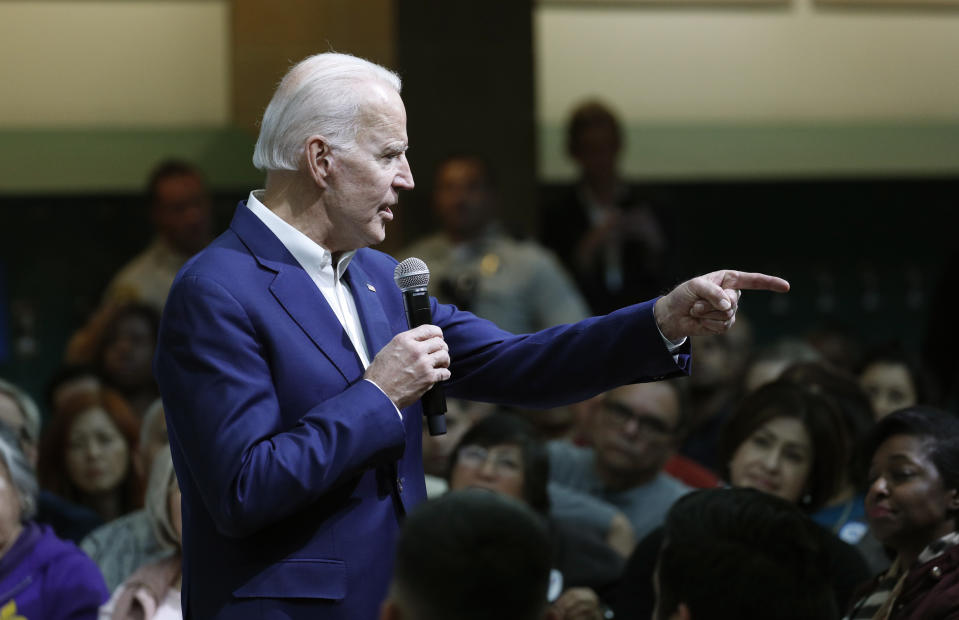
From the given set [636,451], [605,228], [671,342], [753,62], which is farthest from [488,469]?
[753,62]

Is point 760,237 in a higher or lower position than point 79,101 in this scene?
lower

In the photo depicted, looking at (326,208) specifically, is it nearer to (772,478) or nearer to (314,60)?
(314,60)

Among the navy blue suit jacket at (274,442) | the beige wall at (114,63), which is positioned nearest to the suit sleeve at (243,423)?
the navy blue suit jacket at (274,442)

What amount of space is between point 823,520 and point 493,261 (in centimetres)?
212

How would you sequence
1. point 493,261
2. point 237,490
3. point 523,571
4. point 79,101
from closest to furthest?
point 523,571, point 237,490, point 493,261, point 79,101

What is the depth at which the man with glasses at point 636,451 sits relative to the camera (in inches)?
175

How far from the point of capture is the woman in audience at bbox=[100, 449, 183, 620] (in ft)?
11.6

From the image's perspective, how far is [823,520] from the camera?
4008mm

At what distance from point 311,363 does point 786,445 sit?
1.98 meters

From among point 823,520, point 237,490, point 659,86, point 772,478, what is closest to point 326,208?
point 237,490

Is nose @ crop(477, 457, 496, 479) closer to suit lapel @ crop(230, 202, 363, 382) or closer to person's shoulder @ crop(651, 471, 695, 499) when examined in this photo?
person's shoulder @ crop(651, 471, 695, 499)

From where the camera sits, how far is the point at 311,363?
7.36 ft

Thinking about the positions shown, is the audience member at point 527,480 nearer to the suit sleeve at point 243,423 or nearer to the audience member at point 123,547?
the audience member at point 123,547

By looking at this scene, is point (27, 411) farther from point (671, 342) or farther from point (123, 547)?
point (671, 342)
